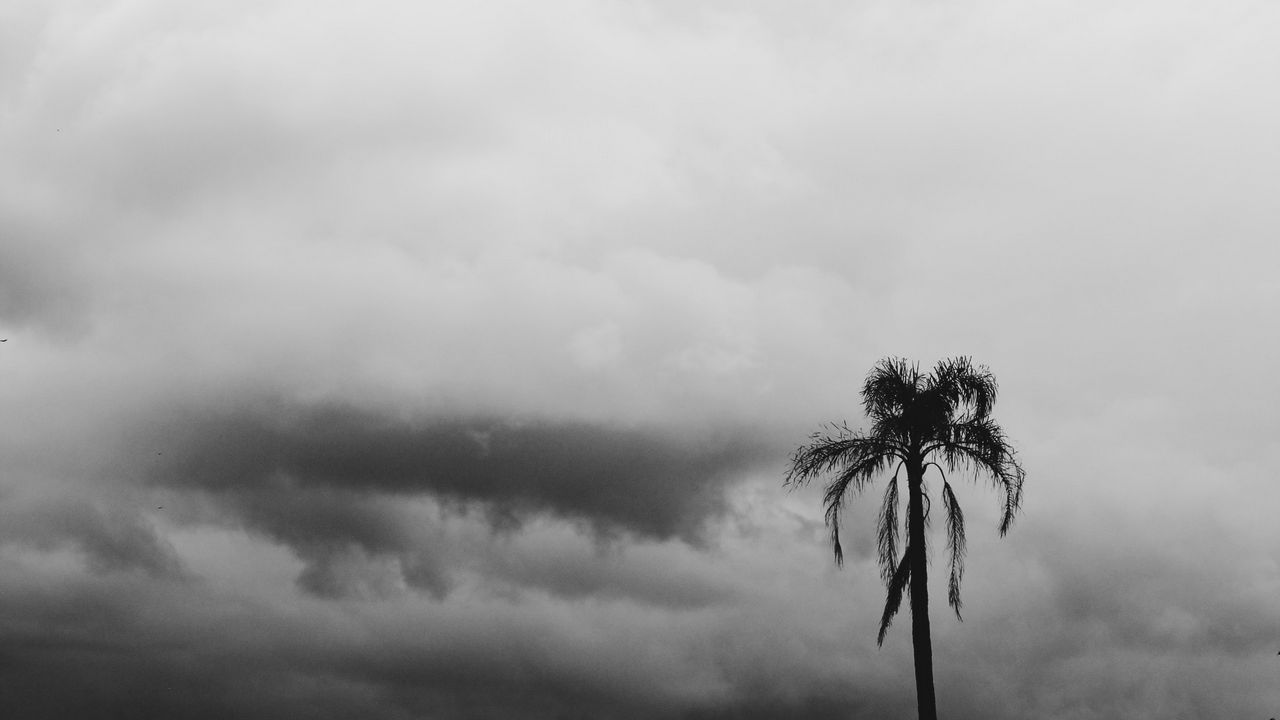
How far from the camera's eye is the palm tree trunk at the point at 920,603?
31422 mm

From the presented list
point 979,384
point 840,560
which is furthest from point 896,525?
point 979,384

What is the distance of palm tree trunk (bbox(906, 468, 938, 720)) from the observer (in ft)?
103

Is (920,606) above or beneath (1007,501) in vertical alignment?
beneath

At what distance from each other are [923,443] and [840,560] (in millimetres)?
3186

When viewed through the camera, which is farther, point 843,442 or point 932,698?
point 843,442

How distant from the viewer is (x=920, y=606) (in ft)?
106

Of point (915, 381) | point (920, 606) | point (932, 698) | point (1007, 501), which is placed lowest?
point (932, 698)

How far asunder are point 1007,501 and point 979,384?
2.70 meters

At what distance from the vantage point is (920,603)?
32.4m

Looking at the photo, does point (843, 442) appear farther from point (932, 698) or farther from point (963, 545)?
point (932, 698)

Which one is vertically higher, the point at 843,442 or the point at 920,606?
the point at 843,442

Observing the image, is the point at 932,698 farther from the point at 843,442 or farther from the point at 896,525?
the point at 843,442

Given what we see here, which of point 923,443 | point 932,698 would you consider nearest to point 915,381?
point 923,443

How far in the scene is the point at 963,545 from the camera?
3391cm
